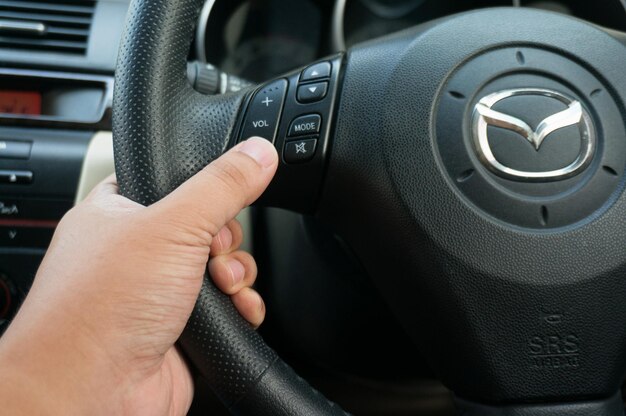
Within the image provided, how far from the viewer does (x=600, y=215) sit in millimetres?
728

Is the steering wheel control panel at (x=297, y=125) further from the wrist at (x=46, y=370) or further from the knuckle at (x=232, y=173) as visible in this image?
the wrist at (x=46, y=370)

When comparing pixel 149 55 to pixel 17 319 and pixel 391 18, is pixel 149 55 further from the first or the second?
pixel 391 18

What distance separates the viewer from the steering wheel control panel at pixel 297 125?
0.77 metres

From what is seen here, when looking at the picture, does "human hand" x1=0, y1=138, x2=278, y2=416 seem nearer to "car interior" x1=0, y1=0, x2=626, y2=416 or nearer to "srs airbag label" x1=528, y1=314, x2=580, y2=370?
"car interior" x1=0, y1=0, x2=626, y2=416

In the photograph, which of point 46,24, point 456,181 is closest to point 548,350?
point 456,181

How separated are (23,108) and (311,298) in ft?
1.65

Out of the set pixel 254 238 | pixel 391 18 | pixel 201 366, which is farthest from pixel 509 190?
pixel 391 18

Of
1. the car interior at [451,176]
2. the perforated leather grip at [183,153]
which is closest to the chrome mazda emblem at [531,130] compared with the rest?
the car interior at [451,176]

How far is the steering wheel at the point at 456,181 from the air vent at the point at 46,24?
415 millimetres

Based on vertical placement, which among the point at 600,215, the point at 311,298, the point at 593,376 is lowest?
the point at 311,298

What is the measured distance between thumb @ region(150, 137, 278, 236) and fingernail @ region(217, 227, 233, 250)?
3.7 inches

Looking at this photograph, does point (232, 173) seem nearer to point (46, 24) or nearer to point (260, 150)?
point (260, 150)

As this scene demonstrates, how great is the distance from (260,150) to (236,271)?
139mm

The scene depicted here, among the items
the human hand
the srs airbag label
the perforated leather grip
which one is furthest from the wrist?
the srs airbag label
